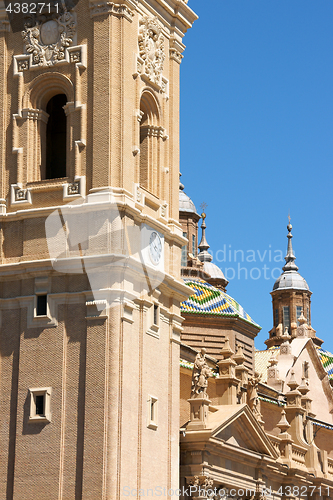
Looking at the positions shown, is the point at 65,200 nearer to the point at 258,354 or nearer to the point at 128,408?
the point at 128,408

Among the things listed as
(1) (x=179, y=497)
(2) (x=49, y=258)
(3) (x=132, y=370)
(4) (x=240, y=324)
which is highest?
(4) (x=240, y=324)

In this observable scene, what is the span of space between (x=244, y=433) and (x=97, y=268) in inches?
397

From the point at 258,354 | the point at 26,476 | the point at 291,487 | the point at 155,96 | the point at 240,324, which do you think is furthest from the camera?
the point at 258,354

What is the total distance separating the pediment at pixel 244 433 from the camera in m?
37.3

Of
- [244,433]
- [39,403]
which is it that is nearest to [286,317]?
[244,433]

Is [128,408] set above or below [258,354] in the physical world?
below

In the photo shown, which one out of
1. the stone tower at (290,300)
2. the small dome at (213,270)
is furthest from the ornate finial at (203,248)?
the stone tower at (290,300)

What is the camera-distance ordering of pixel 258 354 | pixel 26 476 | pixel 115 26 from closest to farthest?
pixel 26 476 < pixel 115 26 < pixel 258 354

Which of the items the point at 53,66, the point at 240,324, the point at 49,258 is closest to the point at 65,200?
the point at 49,258

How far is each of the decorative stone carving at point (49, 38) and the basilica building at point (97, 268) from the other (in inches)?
1.6

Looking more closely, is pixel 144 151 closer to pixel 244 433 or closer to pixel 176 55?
pixel 176 55

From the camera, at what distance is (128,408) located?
1241 inches

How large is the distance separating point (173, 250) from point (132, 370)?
515cm

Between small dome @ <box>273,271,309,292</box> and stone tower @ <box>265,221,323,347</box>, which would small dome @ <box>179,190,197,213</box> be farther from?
small dome @ <box>273,271,309,292</box>
